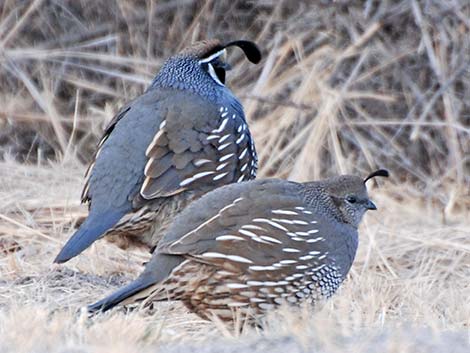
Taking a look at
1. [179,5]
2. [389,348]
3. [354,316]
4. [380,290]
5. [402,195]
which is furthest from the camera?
[179,5]

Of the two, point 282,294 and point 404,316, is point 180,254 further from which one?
point 404,316

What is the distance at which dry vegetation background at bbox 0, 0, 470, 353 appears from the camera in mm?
7406

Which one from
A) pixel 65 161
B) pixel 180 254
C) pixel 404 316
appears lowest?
pixel 65 161

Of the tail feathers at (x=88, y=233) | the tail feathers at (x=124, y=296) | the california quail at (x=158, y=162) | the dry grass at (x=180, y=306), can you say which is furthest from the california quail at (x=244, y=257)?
the california quail at (x=158, y=162)

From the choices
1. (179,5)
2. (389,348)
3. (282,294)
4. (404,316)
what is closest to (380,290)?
(404,316)

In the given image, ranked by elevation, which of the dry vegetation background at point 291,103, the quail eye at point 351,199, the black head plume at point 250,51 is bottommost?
the dry vegetation background at point 291,103

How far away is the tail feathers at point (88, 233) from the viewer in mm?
5797

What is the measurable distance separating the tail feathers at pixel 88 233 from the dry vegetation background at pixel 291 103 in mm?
646

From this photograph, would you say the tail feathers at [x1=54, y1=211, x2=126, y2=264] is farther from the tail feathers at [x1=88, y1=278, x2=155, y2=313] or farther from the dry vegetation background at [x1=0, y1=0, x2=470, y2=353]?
the tail feathers at [x1=88, y1=278, x2=155, y2=313]

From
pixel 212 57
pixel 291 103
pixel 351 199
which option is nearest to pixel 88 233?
pixel 351 199

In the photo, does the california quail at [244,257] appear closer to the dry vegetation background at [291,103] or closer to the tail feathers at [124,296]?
the tail feathers at [124,296]

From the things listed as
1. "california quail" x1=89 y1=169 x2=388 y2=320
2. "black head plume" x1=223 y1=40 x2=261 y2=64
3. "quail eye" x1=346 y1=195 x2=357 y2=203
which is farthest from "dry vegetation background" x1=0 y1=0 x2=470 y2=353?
"black head plume" x1=223 y1=40 x2=261 y2=64

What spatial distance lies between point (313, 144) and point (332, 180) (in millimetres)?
3040

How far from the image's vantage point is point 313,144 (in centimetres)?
894
